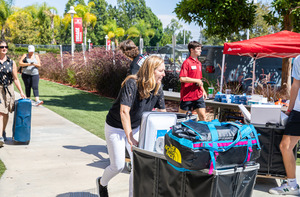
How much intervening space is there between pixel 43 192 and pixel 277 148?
319 cm

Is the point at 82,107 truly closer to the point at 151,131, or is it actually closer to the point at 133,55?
the point at 133,55

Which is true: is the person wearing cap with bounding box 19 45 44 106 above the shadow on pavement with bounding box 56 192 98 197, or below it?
above

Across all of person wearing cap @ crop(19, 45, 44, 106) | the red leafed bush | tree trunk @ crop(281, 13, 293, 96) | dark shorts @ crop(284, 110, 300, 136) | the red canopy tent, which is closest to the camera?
dark shorts @ crop(284, 110, 300, 136)

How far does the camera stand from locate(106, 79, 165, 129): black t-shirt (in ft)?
10.9

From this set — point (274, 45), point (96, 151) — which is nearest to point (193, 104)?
point (96, 151)

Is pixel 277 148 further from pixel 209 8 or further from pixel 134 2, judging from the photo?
pixel 134 2

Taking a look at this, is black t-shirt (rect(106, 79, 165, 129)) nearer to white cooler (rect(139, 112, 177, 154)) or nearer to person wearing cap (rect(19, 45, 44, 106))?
white cooler (rect(139, 112, 177, 154))

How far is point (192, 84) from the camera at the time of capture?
20.1 ft

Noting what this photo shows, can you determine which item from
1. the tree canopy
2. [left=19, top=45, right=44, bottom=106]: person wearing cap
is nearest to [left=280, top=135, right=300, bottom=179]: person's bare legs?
the tree canopy

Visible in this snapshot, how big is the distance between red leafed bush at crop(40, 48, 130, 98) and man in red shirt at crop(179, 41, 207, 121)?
6509 mm

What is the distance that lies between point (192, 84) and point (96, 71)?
34.5 feet

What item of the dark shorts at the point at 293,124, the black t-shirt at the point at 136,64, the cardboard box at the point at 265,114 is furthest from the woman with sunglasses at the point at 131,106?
the dark shorts at the point at 293,124

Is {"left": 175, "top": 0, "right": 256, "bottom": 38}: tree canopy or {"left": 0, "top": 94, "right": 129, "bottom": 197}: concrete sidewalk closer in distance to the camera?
{"left": 0, "top": 94, "right": 129, "bottom": 197}: concrete sidewalk

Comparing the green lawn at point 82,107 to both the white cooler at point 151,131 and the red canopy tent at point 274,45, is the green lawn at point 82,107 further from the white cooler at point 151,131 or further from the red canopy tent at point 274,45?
the white cooler at point 151,131
